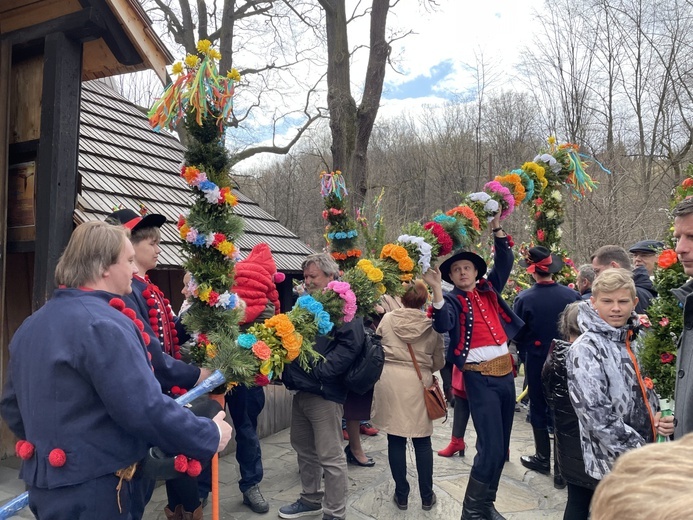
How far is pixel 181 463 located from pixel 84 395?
602 millimetres

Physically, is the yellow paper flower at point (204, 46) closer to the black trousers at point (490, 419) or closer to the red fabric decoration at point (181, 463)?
the red fabric decoration at point (181, 463)

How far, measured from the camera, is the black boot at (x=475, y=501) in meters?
3.84

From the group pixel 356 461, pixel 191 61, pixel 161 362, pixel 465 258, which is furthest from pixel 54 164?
pixel 356 461

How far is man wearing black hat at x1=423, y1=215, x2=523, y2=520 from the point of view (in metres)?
3.85

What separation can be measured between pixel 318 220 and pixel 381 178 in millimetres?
4367

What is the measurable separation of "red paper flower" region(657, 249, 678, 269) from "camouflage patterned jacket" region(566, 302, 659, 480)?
0.57 meters

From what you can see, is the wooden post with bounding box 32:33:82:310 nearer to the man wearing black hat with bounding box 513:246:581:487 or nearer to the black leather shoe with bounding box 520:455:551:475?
the man wearing black hat with bounding box 513:246:581:487

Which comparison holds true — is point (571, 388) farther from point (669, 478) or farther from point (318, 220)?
point (318, 220)

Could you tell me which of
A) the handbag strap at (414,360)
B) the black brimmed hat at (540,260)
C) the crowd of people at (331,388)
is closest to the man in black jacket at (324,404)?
the crowd of people at (331,388)

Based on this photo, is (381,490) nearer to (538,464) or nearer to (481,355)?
(481,355)

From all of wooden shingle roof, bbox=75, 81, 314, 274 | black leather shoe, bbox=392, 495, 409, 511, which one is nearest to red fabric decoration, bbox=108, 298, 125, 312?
wooden shingle roof, bbox=75, 81, 314, 274

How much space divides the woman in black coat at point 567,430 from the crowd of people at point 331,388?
0.01 meters

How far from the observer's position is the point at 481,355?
4008 millimetres

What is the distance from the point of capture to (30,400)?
6.91 ft
